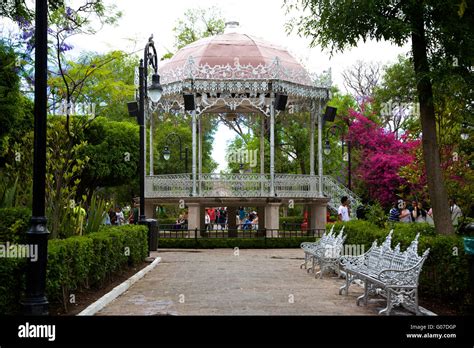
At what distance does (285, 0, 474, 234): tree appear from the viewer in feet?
37.9

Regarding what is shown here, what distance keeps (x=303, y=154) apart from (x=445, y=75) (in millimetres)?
29524

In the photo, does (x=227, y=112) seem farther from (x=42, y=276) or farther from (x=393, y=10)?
(x=42, y=276)

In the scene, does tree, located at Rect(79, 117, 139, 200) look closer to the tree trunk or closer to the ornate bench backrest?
the tree trunk

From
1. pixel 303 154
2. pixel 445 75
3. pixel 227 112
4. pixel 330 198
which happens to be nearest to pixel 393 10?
pixel 445 75

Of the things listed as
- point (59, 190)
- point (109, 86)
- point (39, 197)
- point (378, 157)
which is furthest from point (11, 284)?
point (109, 86)

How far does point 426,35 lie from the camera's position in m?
12.5

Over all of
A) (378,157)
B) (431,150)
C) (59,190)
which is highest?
(378,157)

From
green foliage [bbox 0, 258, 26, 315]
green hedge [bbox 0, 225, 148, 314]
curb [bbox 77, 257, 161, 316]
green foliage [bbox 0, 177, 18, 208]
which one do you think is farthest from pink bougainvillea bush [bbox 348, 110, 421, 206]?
green foliage [bbox 0, 258, 26, 315]

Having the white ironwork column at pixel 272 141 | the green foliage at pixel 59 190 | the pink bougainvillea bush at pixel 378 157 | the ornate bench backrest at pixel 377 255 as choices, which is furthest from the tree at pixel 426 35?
the pink bougainvillea bush at pixel 378 157

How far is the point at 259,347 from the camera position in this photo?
6172mm

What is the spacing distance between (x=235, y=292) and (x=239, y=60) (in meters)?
17.8

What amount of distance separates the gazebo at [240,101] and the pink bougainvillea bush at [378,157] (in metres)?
5.94

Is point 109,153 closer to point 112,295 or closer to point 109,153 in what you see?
point 109,153

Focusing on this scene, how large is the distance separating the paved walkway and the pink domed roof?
10449 millimetres
